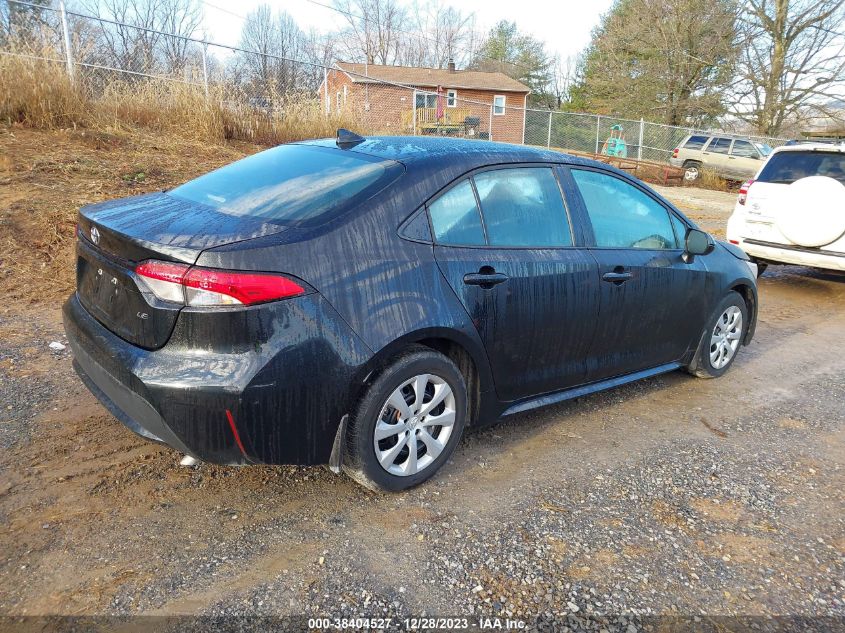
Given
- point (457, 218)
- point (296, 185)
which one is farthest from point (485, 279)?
point (296, 185)

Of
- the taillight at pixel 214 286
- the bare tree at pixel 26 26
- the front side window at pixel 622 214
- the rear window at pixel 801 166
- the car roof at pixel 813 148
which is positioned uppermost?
the bare tree at pixel 26 26

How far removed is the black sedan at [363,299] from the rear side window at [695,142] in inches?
861

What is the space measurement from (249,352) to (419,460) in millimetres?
1031

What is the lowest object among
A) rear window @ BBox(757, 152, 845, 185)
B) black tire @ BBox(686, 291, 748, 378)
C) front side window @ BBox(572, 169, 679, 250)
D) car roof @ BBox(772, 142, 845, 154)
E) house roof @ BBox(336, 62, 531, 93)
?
black tire @ BBox(686, 291, 748, 378)

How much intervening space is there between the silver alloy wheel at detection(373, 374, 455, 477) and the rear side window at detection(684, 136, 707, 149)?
2349cm

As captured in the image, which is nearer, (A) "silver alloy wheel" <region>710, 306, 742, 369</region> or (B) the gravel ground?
(B) the gravel ground

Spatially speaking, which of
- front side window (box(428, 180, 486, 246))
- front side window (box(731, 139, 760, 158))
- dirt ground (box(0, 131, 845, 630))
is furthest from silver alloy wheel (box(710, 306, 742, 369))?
front side window (box(731, 139, 760, 158))

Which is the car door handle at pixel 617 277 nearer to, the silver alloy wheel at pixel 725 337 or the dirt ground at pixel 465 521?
the dirt ground at pixel 465 521

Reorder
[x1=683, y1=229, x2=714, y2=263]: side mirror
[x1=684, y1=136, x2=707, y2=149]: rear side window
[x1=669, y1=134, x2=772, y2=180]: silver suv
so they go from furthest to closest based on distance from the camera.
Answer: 1. [x1=684, y1=136, x2=707, y2=149]: rear side window
2. [x1=669, y1=134, x2=772, y2=180]: silver suv
3. [x1=683, y1=229, x2=714, y2=263]: side mirror

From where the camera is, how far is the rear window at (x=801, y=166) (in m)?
6.93

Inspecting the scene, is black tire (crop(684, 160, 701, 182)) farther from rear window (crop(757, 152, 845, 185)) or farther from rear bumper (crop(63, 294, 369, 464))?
rear bumper (crop(63, 294, 369, 464))

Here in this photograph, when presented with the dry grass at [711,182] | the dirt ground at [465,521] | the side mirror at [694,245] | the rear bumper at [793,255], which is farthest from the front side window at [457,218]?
the dry grass at [711,182]

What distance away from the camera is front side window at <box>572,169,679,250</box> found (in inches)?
145

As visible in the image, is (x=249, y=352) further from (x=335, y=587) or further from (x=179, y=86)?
(x=179, y=86)
